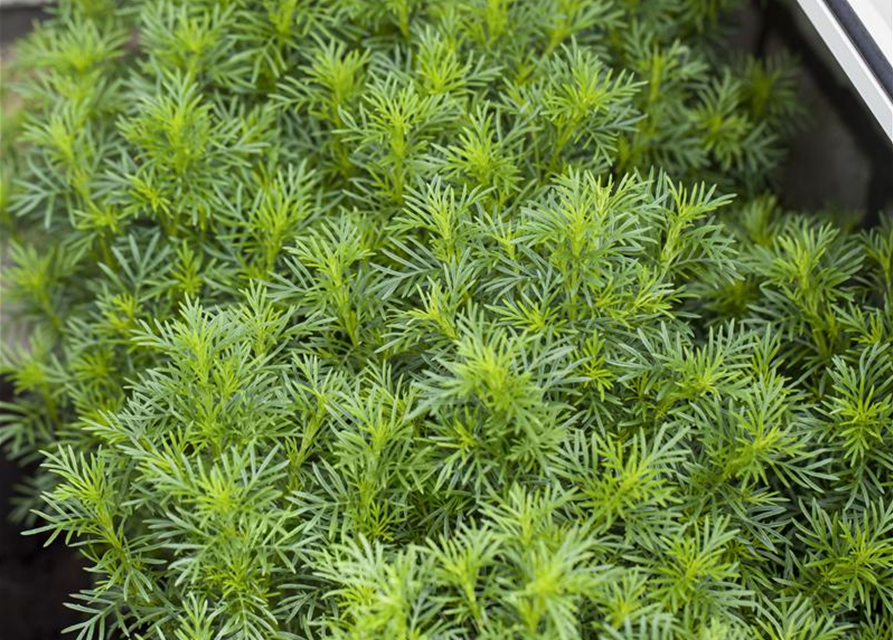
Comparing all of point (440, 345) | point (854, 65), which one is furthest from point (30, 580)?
point (854, 65)

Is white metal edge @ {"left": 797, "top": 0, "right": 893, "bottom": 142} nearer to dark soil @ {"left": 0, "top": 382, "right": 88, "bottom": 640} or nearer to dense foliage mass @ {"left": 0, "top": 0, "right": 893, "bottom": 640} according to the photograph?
dense foliage mass @ {"left": 0, "top": 0, "right": 893, "bottom": 640}

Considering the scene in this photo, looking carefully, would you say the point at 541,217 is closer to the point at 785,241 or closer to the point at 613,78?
the point at 785,241

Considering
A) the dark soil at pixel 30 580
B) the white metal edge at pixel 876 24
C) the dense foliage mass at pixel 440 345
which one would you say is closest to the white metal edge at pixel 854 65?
the white metal edge at pixel 876 24

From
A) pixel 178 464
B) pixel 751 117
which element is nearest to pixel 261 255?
pixel 178 464

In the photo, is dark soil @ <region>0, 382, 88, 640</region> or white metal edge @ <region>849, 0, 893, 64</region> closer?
white metal edge @ <region>849, 0, 893, 64</region>

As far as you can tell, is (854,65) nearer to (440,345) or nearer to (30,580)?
(440,345)

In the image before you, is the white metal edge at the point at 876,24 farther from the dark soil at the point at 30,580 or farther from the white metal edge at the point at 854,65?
the dark soil at the point at 30,580

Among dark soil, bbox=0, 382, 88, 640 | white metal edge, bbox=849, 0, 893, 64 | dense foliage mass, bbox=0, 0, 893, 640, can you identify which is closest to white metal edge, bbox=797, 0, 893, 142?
white metal edge, bbox=849, 0, 893, 64
